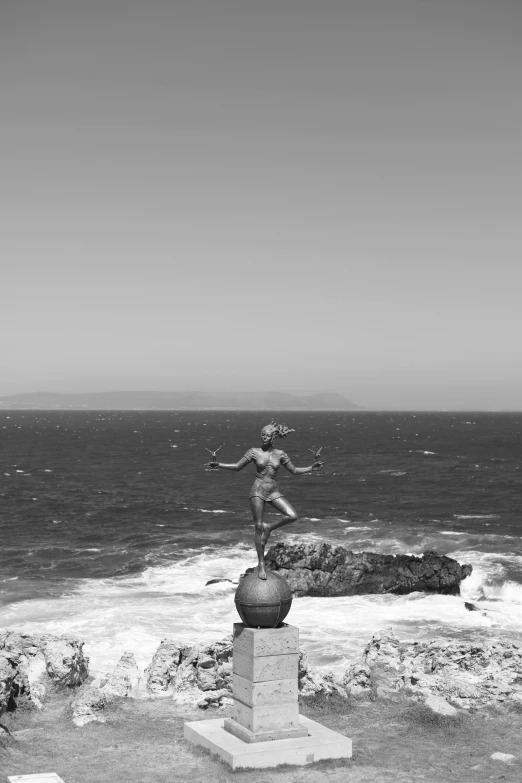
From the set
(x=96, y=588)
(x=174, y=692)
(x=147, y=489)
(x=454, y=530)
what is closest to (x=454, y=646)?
(x=174, y=692)

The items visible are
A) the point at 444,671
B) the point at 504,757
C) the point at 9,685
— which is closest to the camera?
the point at 504,757

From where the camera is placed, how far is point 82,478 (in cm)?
10188

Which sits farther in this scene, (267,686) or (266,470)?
(266,470)

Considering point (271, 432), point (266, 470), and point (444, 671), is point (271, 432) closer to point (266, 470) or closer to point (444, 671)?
point (266, 470)

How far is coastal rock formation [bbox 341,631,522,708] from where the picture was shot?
2195cm

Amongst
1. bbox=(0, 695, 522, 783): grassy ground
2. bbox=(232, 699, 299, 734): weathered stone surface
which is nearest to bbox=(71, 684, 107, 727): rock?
bbox=(0, 695, 522, 783): grassy ground

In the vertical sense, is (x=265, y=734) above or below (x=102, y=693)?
A: above

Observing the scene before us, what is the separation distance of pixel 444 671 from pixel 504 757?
6177mm

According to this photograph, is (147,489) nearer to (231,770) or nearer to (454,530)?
(454,530)

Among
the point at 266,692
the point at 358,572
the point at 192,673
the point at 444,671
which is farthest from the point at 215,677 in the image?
the point at 358,572

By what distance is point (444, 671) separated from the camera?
23953 mm

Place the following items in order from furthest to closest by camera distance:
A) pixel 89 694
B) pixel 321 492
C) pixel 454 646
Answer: pixel 321 492
pixel 454 646
pixel 89 694

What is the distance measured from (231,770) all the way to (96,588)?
28252mm

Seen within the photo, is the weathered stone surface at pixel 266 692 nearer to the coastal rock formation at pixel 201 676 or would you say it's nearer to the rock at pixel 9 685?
the coastal rock formation at pixel 201 676
